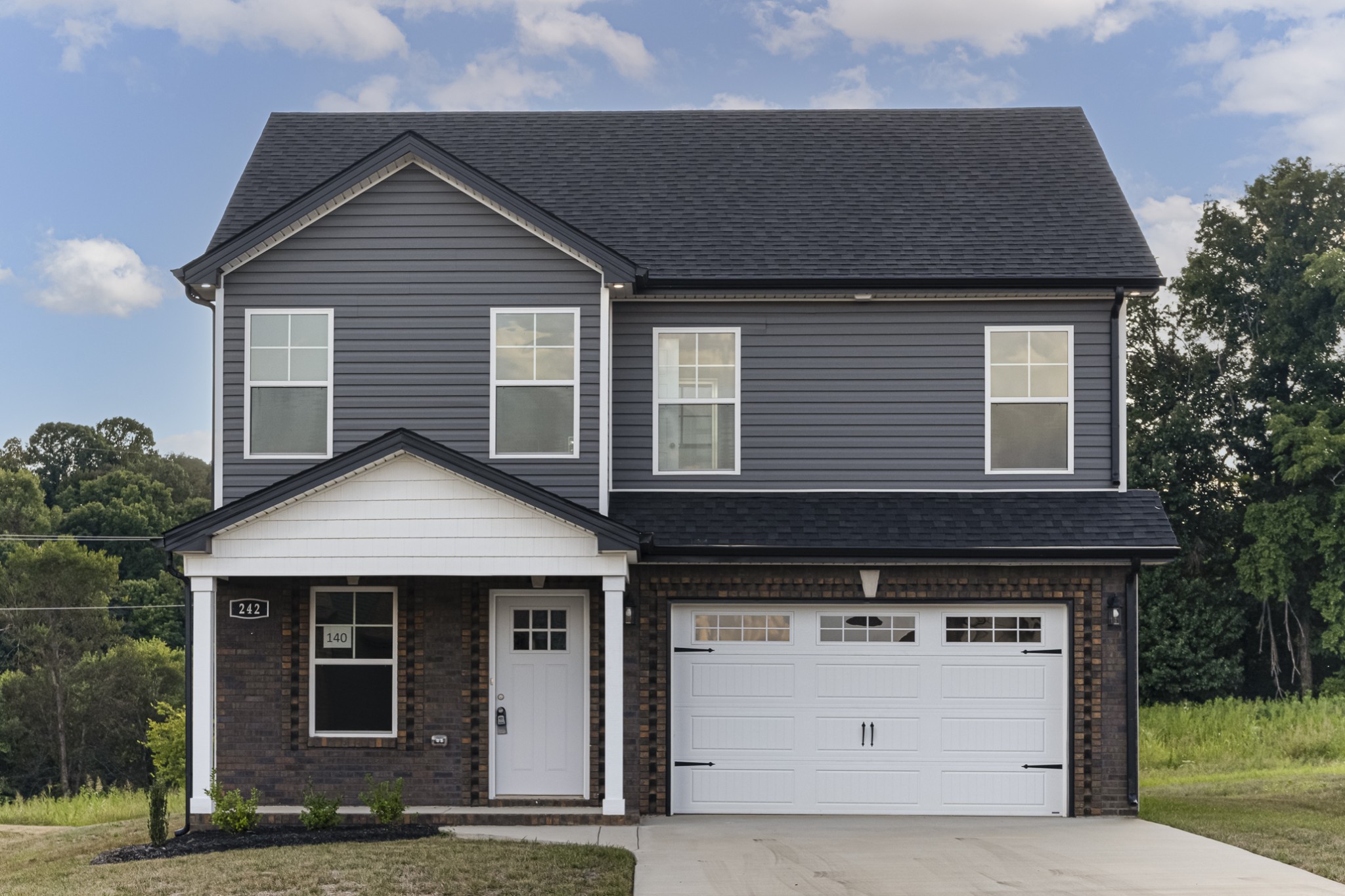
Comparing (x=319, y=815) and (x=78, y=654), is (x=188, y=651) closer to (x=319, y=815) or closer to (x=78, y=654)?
(x=319, y=815)

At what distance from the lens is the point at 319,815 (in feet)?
37.9

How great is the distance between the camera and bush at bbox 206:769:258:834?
11617 mm

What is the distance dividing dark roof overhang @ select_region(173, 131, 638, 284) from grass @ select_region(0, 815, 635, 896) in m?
5.60

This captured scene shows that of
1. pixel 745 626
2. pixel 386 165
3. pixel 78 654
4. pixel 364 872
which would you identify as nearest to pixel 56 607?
pixel 78 654

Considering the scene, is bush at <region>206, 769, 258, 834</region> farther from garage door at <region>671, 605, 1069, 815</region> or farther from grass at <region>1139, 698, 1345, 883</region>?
grass at <region>1139, 698, 1345, 883</region>

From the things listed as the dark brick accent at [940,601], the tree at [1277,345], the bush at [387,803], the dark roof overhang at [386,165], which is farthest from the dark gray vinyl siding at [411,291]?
the tree at [1277,345]

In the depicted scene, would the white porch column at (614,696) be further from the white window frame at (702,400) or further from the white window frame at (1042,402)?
the white window frame at (1042,402)

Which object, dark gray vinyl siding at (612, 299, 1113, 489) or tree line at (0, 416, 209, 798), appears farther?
tree line at (0, 416, 209, 798)

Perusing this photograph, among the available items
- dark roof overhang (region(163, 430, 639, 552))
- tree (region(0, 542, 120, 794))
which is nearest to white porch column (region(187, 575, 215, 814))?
dark roof overhang (region(163, 430, 639, 552))

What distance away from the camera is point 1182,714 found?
21938mm

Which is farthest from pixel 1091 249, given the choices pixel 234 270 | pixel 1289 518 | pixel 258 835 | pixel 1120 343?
pixel 1289 518

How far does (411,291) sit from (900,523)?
5547 millimetres

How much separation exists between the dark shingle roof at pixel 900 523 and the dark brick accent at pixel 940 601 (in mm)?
443

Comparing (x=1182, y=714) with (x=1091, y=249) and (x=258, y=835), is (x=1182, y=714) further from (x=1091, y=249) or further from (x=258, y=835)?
(x=258, y=835)
